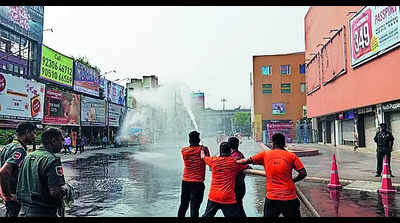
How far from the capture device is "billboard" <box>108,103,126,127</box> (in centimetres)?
4281

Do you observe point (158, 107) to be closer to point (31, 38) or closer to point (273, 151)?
point (31, 38)

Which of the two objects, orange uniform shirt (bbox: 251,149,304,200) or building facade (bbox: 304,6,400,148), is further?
building facade (bbox: 304,6,400,148)

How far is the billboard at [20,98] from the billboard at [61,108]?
199 cm

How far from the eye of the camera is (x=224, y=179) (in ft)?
14.8

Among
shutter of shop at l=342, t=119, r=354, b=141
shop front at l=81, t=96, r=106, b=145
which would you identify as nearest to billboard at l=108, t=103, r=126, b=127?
shop front at l=81, t=96, r=106, b=145

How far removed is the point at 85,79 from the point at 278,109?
30747 millimetres

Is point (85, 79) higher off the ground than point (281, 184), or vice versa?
point (85, 79)

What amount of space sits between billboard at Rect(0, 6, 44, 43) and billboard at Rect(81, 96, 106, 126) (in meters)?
9.03

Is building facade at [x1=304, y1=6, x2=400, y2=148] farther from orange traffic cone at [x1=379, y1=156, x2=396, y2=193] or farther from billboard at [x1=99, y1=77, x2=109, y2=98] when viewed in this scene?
billboard at [x1=99, y1=77, x2=109, y2=98]

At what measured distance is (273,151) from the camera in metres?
4.39


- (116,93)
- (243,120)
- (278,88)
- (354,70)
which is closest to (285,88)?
(278,88)

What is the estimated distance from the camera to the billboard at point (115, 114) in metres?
42.8

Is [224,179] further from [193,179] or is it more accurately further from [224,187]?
[193,179]

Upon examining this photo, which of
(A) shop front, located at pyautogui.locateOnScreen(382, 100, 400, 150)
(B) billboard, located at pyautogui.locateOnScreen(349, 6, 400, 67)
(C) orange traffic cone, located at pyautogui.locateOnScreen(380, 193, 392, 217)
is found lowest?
(C) orange traffic cone, located at pyautogui.locateOnScreen(380, 193, 392, 217)
